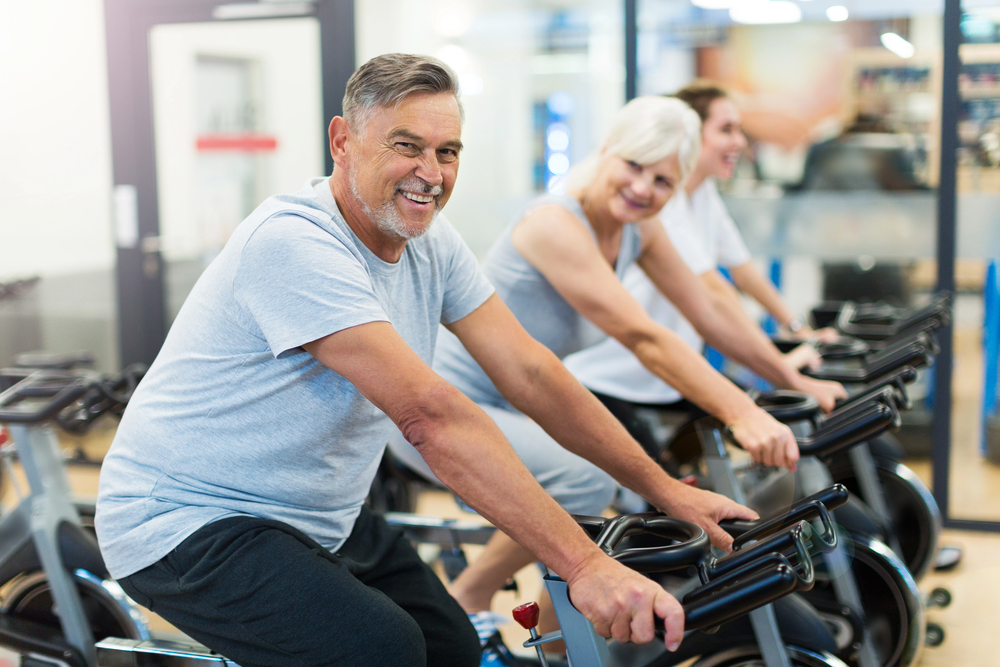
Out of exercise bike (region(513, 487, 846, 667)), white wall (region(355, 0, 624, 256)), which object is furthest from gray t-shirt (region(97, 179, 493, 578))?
white wall (region(355, 0, 624, 256))

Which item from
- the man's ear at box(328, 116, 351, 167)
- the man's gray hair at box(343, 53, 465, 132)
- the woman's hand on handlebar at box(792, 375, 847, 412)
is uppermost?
the man's gray hair at box(343, 53, 465, 132)

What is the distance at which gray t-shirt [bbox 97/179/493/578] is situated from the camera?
118 cm

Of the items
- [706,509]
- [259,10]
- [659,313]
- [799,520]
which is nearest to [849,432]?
[706,509]

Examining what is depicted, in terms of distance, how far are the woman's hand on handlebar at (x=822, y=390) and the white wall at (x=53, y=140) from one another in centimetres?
353

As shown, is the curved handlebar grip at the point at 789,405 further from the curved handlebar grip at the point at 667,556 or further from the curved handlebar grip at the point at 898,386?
the curved handlebar grip at the point at 667,556

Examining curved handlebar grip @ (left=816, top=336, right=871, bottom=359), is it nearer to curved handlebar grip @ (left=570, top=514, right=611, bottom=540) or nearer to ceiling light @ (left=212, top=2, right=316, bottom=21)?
curved handlebar grip @ (left=570, top=514, right=611, bottom=540)

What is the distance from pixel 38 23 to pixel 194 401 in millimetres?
3769

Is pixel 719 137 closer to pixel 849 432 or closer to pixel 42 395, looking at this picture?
pixel 849 432

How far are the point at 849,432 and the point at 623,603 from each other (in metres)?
0.90

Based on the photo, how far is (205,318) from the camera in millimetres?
1278

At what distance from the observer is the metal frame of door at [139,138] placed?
414 centimetres

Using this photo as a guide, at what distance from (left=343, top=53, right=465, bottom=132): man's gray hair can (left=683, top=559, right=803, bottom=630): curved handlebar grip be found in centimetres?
77

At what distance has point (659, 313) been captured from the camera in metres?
2.63

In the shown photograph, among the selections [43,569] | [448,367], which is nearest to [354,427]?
[448,367]
